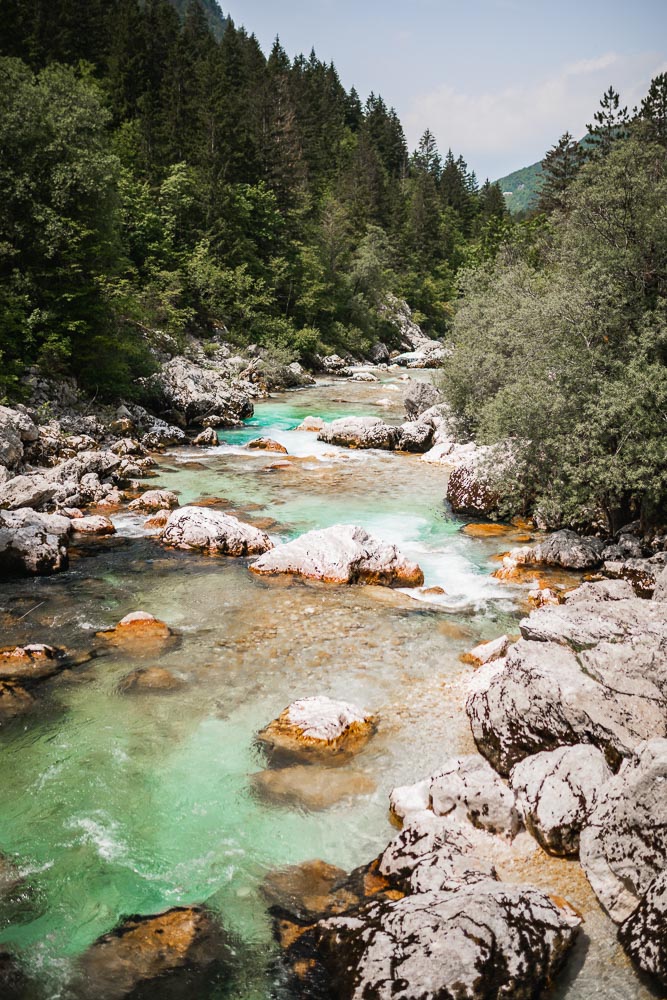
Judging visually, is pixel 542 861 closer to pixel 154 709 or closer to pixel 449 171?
pixel 154 709

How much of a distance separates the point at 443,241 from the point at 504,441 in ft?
259

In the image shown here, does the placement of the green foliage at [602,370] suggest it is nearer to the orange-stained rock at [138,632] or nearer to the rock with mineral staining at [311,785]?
the rock with mineral staining at [311,785]

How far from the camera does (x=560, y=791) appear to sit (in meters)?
6.22

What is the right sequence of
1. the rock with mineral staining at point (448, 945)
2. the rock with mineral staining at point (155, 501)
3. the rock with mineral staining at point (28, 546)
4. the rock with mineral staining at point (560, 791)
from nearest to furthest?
the rock with mineral staining at point (448, 945) < the rock with mineral staining at point (560, 791) < the rock with mineral staining at point (28, 546) < the rock with mineral staining at point (155, 501)

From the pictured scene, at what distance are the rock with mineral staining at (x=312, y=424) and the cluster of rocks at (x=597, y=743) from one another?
2098 cm

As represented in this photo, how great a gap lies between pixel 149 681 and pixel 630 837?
21.3ft

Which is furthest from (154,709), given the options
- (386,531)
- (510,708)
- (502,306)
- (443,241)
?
(443,241)

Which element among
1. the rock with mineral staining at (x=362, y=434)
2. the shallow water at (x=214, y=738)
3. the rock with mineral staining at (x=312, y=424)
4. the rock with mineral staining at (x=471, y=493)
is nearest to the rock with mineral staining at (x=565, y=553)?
the shallow water at (x=214, y=738)

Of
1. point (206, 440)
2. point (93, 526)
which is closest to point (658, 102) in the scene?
point (206, 440)

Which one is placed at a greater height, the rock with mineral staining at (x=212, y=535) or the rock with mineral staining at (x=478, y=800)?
the rock with mineral staining at (x=212, y=535)

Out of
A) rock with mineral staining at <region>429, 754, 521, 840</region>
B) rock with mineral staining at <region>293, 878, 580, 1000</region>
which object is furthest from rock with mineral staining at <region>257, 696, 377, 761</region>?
rock with mineral staining at <region>293, 878, 580, 1000</region>

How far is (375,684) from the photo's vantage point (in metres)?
9.30

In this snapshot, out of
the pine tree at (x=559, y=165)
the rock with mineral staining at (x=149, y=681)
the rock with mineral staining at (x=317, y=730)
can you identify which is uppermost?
the pine tree at (x=559, y=165)

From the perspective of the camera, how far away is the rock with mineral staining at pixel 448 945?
443 centimetres
